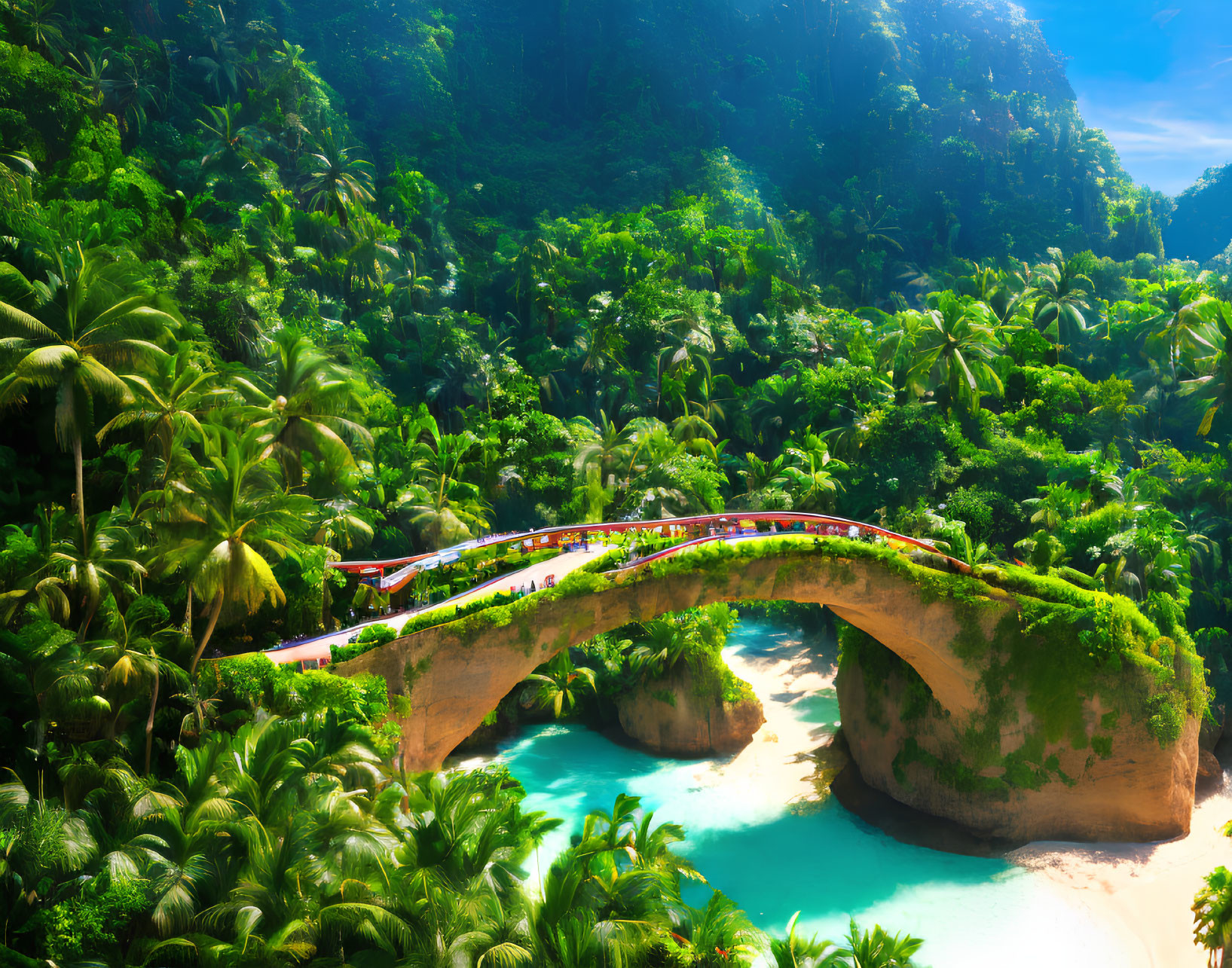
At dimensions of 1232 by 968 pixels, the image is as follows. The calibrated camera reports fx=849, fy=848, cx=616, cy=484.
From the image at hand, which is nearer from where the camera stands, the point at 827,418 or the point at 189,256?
the point at 189,256

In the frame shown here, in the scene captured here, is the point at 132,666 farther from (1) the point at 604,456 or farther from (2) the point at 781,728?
(1) the point at 604,456

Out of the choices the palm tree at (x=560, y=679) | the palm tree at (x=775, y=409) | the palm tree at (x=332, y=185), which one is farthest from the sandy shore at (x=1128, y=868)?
the palm tree at (x=332, y=185)

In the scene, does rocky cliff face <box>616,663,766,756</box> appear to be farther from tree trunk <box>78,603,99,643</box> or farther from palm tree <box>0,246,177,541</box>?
palm tree <box>0,246,177,541</box>

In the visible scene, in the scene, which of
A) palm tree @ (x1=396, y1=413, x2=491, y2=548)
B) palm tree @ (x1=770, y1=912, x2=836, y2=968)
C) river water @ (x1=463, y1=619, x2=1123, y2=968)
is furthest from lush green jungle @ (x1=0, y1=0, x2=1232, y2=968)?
river water @ (x1=463, y1=619, x2=1123, y2=968)

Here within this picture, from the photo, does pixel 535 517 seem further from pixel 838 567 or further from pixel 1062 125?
pixel 1062 125

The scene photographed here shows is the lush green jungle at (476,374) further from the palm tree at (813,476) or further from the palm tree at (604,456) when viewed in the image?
the palm tree at (604,456)

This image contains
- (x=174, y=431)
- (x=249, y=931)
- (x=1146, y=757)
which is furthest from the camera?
(x=1146, y=757)

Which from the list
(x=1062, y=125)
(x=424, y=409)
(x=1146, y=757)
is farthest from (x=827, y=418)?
(x=1062, y=125)
